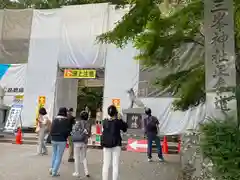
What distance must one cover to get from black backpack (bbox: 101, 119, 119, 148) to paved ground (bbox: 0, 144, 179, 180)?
1807 mm

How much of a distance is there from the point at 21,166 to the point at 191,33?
5.98m

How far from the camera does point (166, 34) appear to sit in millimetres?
7508

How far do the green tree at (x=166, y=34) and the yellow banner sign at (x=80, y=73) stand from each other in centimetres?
970

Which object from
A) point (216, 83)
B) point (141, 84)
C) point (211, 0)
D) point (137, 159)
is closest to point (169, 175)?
point (137, 159)

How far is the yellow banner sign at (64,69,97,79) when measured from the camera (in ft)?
59.5

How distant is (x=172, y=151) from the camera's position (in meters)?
13.8

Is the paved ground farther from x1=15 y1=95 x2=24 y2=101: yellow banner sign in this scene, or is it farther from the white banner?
x1=15 y1=95 x2=24 y2=101: yellow banner sign

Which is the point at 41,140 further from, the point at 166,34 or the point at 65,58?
the point at 65,58

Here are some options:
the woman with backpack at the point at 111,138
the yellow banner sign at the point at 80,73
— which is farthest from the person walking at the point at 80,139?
the yellow banner sign at the point at 80,73

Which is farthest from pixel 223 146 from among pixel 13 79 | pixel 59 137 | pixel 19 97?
pixel 13 79

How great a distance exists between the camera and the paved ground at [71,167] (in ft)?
26.7

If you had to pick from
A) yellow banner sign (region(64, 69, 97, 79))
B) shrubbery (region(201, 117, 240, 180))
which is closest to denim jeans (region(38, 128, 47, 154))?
yellow banner sign (region(64, 69, 97, 79))

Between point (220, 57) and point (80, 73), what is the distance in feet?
45.7

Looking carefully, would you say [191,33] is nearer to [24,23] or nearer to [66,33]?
[66,33]
